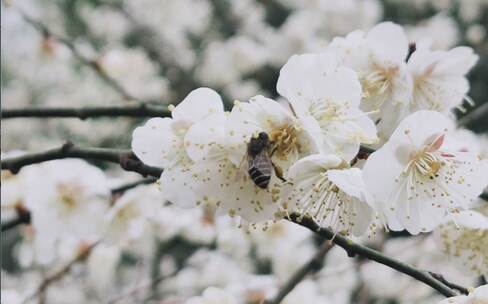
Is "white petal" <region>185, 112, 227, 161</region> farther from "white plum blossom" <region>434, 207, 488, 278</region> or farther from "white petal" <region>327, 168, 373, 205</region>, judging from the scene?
"white plum blossom" <region>434, 207, 488, 278</region>

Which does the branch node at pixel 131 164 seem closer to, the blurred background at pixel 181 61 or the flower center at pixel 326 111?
the flower center at pixel 326 111

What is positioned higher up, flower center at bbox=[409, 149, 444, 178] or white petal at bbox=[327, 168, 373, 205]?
white petal at bbox=[327, 168, 373, 205]

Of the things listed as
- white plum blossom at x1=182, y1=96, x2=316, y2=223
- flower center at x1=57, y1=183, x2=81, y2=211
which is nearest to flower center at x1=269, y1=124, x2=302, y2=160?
white plum blossom at x1=182, y1=96, x2=316, y2=223

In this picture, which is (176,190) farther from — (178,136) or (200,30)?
(200,30)

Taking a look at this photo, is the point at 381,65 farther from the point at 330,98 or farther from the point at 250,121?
the point at 250,121

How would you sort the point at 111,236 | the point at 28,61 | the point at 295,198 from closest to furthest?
the point at 295,198 → the point at 111,236 → the point at 28,61

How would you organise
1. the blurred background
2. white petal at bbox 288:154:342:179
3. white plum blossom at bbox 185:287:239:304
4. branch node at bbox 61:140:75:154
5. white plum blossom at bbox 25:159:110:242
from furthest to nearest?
the blurred background → white plum blossom at bbox 25:159:110:242 → white plum blossom at bbox 185:287:239:304 → branch node at bbox 61:140:75:154 → white petal at bbox 288:154:342:179

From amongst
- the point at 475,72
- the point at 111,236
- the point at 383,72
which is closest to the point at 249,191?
the point at 383,72

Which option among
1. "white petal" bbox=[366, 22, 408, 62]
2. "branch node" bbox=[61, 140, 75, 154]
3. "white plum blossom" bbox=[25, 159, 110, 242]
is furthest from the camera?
"white plum blossom" bbox=[25, 159, 110, 242]
